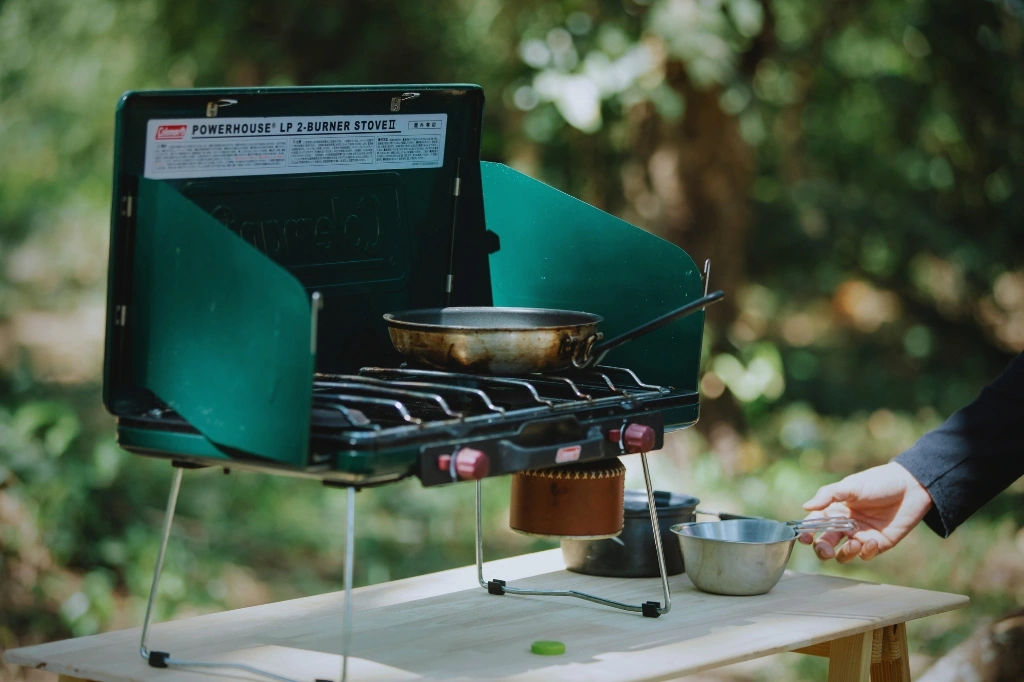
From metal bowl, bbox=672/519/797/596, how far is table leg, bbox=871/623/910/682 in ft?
0.80

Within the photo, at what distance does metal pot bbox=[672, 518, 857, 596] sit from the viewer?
2.49 metres

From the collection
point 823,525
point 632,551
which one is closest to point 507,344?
point 632,551

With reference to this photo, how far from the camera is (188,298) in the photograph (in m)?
1.96

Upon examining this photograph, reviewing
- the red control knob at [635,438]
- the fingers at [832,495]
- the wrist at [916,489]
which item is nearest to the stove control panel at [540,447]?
the red control knob at [635,438]

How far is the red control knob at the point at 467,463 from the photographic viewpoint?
1912 mm

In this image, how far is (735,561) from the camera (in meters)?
2.50

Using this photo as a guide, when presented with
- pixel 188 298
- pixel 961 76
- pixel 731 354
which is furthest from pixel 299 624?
pixel 961 76

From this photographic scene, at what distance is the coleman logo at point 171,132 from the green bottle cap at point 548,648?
3.35 ft

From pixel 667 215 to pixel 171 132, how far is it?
392 centimetres

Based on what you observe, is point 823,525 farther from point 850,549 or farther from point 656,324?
point 656,324

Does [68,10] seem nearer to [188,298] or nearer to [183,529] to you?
[183,529]

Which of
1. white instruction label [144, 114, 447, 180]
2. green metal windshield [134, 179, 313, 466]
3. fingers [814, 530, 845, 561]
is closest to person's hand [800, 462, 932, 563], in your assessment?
fingers [814, 530, 845, 561]

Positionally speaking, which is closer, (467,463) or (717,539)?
(467,463)

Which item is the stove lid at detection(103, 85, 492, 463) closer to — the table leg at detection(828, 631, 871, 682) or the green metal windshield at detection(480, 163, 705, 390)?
the green metal windshield at detection(480, 163, 705, 390)
